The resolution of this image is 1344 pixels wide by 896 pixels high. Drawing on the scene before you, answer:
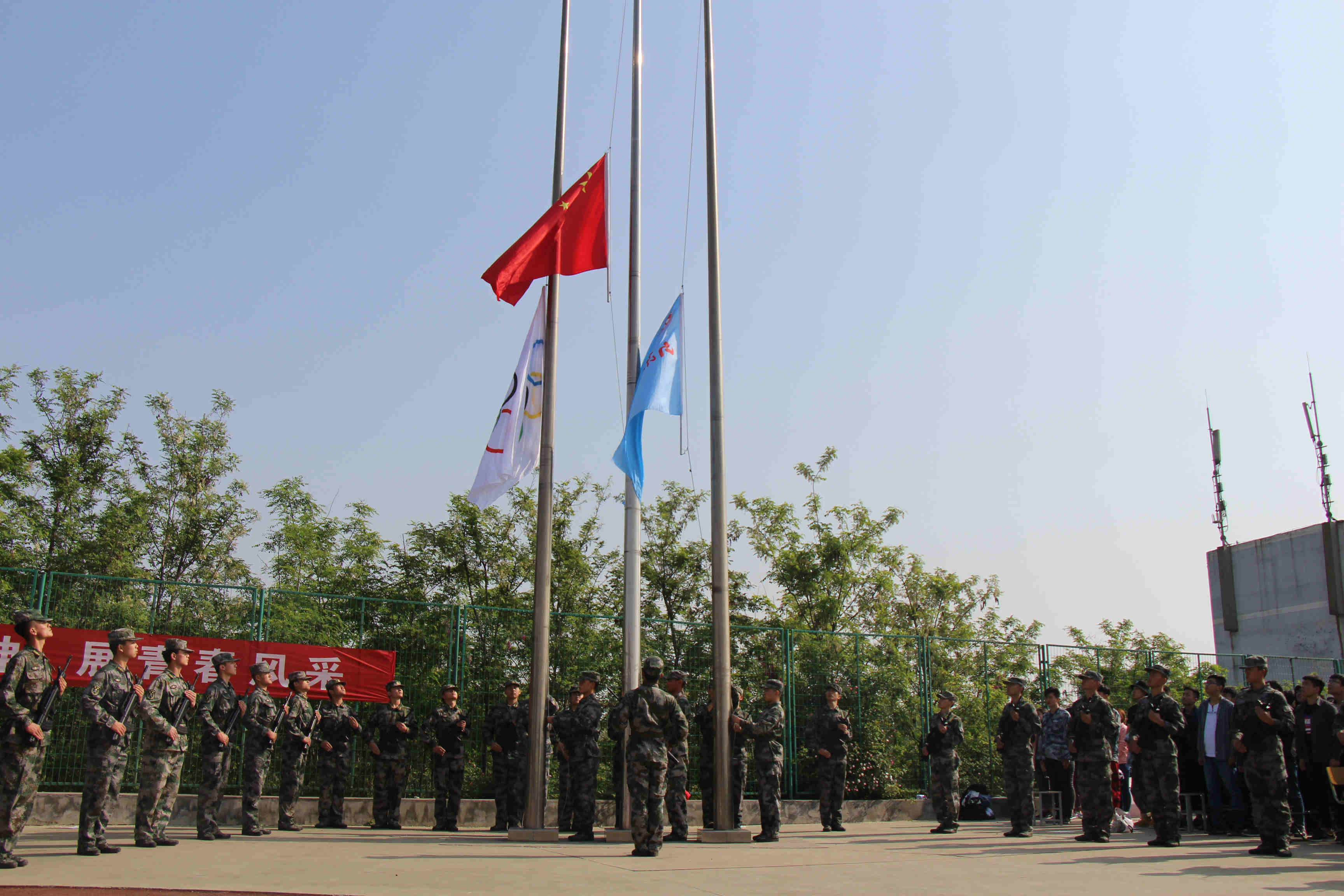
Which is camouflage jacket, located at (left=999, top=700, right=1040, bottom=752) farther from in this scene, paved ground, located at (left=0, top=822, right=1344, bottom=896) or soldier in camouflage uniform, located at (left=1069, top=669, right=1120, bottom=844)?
paved ground, located at (left=0, top=822, right=1344, bottom=896)

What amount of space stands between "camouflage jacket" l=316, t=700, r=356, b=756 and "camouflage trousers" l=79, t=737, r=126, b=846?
3584mm

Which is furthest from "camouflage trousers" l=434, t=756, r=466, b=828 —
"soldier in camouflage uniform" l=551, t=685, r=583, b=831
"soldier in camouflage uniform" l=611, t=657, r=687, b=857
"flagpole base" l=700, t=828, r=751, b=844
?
"flagpole base" l=700, t=828, r=751, b=844

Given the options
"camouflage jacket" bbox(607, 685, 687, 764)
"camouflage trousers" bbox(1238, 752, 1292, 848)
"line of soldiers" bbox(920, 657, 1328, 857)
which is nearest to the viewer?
"camouflage jacket" bbox(607, 685, 687, 764)

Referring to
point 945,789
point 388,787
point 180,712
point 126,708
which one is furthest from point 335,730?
point 945,789

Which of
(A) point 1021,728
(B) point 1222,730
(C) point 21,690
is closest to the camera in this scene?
(C) point 21,690

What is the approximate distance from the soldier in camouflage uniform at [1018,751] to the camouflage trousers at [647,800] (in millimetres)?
4807

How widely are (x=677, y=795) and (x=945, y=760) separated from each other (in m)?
4.18

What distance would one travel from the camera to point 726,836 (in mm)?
10742

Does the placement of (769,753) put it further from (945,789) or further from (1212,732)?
(1212,732)

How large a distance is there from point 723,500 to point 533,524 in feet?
49.5

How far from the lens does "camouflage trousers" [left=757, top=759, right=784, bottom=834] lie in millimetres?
11578

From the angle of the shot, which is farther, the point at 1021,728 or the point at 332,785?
the point at 332,785

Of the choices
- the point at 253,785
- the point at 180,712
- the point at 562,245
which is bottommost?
the point at 253,785

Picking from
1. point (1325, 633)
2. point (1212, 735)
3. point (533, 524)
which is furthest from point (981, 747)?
point (1325, 633)
